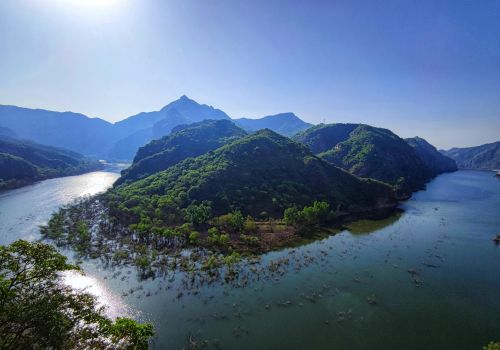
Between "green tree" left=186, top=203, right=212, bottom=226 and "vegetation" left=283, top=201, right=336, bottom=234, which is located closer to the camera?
"green tree" left=186, top=203, right=212, bottom=226

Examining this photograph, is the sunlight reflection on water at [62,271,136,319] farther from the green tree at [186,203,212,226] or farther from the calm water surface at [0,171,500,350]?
the green tree at [186,203,212,226]

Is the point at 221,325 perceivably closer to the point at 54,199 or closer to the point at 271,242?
the point at 271,242

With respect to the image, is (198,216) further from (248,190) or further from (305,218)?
(305,218)

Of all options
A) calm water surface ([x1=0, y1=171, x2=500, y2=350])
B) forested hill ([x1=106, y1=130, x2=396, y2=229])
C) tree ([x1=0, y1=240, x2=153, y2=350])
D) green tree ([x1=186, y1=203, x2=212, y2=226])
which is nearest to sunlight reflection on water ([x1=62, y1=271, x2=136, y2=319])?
calm water surface ([x1=0, y1=171, x2=500, y2=350])

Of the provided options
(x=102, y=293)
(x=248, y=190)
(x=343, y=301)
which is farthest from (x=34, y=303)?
(x=248, y=190)

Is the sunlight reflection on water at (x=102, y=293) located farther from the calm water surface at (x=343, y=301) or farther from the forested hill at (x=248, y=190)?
the forested hill at (x=248, y=190)

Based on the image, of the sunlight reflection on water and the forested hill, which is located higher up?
the forested hill

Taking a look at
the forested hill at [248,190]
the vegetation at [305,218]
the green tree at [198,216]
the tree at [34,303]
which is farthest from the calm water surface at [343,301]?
the forested hill at [248,190]
